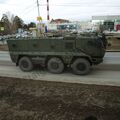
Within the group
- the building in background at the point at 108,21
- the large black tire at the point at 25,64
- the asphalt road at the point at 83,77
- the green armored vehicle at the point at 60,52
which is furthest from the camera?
the building in background at the point at 108,21

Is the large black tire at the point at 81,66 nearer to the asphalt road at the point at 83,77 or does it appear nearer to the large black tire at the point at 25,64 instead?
the asphalt road at the point at 83,77

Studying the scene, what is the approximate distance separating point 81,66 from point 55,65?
1.40 meters

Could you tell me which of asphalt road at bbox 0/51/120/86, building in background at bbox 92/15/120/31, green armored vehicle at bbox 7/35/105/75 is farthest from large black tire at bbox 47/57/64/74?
building in background at bbox 92/15/120/31

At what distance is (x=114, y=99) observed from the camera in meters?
6.64

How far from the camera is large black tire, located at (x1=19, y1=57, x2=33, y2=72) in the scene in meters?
10.9

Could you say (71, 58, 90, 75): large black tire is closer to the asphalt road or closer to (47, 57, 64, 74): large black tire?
the asphalt road

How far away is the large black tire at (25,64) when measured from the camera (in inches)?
429

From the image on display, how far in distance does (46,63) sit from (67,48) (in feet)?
5.02

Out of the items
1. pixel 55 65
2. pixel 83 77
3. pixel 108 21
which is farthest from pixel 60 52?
pixel 108 21

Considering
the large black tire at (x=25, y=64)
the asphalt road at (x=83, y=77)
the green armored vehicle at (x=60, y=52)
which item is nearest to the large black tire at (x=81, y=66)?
the green armored vehicle at (x=60, y=52)

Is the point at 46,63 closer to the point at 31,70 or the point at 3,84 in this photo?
the point at 31,70

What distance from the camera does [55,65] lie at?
10.3 metres

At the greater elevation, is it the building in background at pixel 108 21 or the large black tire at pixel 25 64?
the building in background at pixel 108 21

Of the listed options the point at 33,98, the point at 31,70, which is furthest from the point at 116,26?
the point at 33,98
